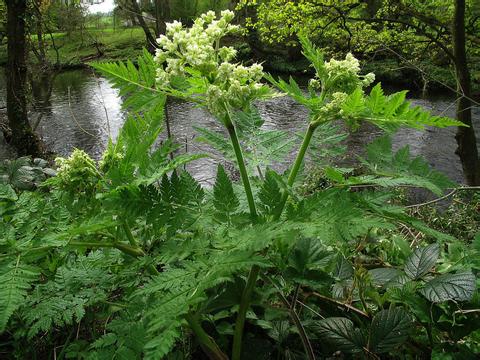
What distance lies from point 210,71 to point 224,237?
0.57 m

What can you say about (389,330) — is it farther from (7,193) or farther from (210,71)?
(7,193)

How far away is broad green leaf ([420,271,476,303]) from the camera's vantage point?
1.28 meters

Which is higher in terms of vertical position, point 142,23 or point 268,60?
point 142,23

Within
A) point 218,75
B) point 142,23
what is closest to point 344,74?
point 218,75

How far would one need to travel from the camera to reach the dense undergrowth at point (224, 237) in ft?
3.57

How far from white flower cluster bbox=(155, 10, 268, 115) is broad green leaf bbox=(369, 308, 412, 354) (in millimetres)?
967

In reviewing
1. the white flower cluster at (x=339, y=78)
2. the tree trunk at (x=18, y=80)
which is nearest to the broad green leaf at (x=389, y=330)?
the white flower cluster at (x=339, y=78)

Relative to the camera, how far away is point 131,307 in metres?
1.18

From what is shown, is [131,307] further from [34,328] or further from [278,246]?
[278,246]

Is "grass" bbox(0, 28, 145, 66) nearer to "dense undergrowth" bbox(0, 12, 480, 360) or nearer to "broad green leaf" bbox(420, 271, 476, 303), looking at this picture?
"dense undergrowth" bbox(0, 12, 480, 360)

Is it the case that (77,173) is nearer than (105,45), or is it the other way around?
(77,173)

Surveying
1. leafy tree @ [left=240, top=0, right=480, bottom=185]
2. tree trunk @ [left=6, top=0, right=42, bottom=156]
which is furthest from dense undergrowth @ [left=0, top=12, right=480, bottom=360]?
tree trunk @ [left=6, top=0, right=42, bottom=156]

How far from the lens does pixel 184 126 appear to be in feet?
39.2

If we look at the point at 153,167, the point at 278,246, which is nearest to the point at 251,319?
the point at 278,246
